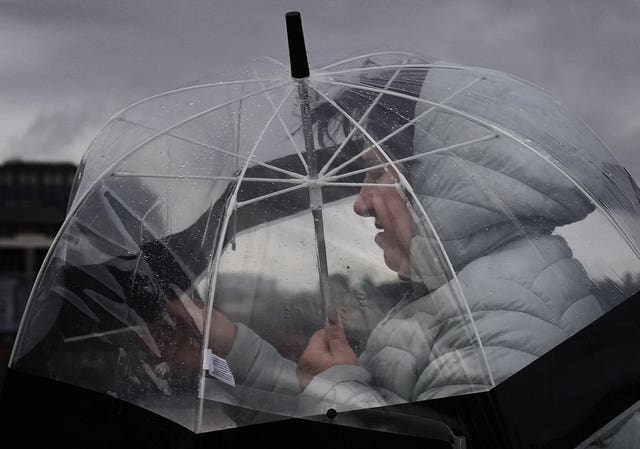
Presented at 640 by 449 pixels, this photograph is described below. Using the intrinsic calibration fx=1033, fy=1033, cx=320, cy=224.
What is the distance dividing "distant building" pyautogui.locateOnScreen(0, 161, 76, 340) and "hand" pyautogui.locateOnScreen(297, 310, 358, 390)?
1455 cm

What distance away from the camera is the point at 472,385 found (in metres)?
3.39

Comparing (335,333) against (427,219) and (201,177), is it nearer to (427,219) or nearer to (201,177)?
(427,219)

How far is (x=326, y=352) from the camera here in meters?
3.55

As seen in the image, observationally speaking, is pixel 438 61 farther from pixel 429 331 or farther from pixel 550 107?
pixel 429 331

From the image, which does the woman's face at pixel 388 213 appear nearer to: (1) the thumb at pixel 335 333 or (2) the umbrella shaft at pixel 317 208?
(2) the umbrella shaft at pixel 317 208

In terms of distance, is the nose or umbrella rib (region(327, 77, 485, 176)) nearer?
the nose

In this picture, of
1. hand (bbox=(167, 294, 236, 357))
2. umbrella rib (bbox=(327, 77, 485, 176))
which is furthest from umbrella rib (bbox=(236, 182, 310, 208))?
hand (bbox=(167, 294, 236, 357))

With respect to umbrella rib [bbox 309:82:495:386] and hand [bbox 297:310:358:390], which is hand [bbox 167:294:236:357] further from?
umbrella rib [bbox 309:82:495:386]

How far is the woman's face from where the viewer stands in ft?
11.8

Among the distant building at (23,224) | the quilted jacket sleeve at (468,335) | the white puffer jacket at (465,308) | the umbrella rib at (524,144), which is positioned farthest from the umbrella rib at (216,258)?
the distant building at (23,224)

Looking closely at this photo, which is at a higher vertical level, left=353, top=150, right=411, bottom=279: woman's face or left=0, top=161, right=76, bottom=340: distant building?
left=0, top=161, right=76, bottom=340: distant building

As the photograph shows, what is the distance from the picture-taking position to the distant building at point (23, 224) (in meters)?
18.5

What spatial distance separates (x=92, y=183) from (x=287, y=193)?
1029 millimetres

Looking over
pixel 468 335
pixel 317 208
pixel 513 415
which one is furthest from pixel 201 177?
pixel 513 415
